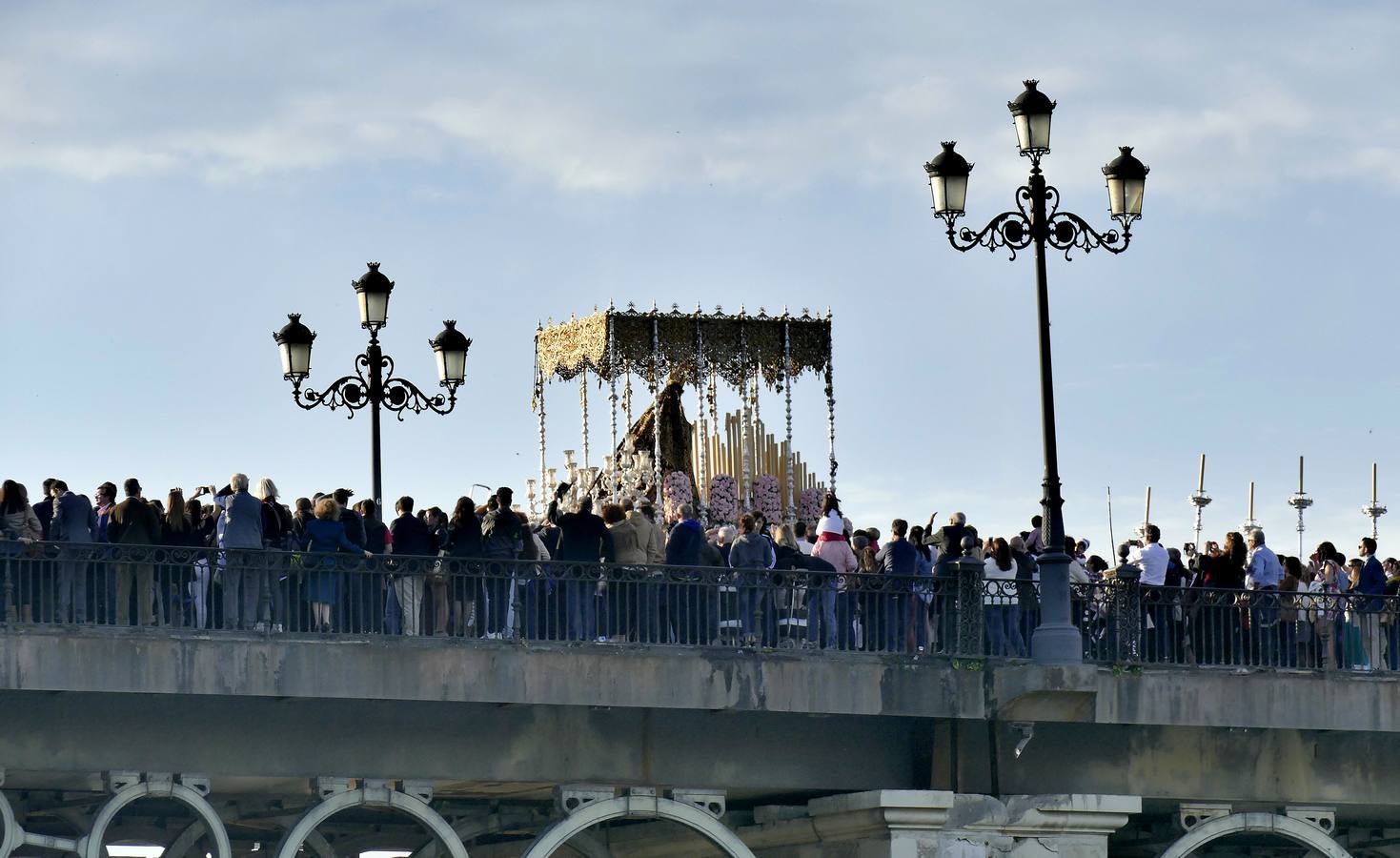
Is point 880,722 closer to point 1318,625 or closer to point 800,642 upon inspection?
point 800,642

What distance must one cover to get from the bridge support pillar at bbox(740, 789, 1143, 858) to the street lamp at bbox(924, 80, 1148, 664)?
185cm

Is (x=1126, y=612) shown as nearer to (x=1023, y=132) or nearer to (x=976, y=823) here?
(x=976, y=823)

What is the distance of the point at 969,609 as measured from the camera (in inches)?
1126

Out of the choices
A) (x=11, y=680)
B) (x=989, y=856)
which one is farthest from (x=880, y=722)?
(x=11, y=680)

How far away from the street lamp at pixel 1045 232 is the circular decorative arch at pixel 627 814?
3713mm

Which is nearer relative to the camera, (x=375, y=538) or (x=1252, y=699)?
(x=375, y=538)

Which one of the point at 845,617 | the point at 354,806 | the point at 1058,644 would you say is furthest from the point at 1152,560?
the point at 354,806

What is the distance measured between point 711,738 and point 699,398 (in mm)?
17237

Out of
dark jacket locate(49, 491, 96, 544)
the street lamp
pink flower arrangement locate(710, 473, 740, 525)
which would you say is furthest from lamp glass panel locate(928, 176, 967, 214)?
pink flower arrangement locate(710, 473, 740, 525)

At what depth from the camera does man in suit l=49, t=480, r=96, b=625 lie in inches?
1025

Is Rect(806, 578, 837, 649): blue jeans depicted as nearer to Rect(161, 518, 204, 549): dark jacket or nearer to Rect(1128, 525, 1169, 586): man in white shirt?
Rect(1128, 525, 1169, 586): man in white shirt

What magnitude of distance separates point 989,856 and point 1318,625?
164 inches

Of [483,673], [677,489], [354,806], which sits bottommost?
[354,806]

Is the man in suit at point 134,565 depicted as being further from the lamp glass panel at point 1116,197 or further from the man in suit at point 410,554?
the lamp glass panel at point 1116,197
